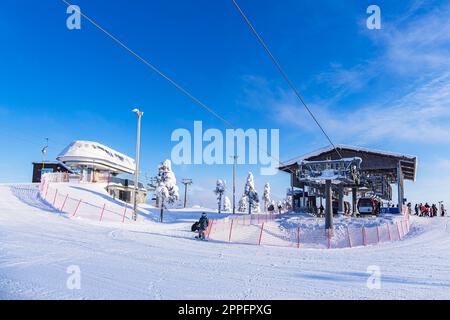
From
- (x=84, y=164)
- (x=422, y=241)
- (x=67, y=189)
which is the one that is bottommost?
(x=422, y=241)

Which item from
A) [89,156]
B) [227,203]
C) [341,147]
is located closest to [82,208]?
[89,156]

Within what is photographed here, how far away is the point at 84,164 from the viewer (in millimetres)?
47312

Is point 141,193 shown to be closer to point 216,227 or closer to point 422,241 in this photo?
point 216,227

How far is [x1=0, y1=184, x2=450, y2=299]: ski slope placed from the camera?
6379 millimetres

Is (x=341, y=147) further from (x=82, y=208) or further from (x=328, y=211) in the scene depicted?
(x=82, y=208)

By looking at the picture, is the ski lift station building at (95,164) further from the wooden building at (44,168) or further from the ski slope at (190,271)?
the ski slope at (190,271)

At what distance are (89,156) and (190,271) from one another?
43.1 m

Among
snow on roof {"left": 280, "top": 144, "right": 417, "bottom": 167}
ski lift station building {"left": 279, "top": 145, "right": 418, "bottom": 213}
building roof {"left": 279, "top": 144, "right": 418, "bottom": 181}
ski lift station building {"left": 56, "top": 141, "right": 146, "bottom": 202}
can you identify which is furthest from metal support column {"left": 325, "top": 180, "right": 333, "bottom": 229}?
ski lift station building {"left": 56, "top": 141, "right": 146, "bottom": 202}

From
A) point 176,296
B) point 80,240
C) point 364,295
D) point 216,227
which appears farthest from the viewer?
point 216,227

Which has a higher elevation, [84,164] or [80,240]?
[84,164]

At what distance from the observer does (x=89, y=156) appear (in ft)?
155

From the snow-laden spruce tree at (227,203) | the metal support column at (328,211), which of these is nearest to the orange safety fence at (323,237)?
the metal support column at (328,211)
